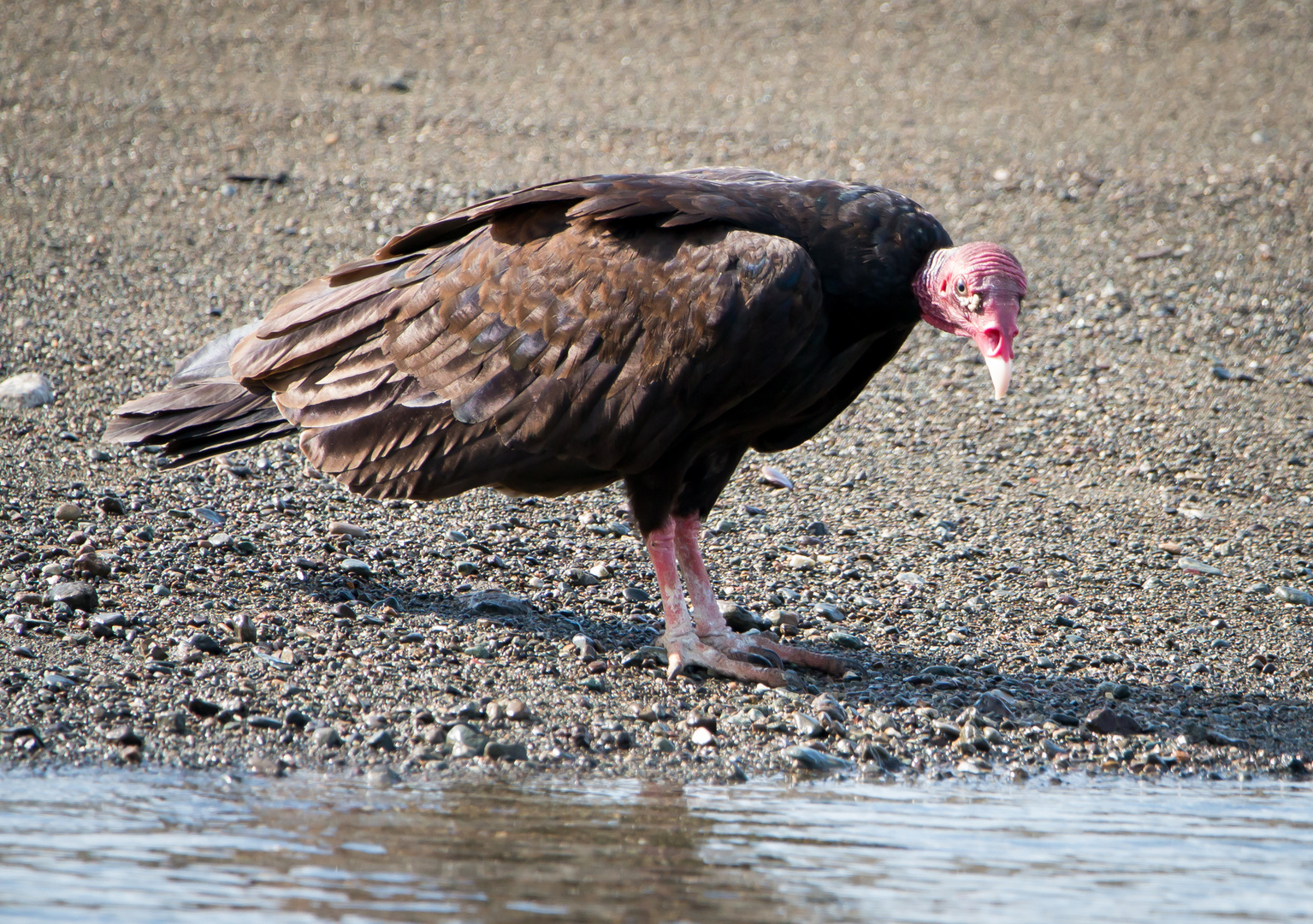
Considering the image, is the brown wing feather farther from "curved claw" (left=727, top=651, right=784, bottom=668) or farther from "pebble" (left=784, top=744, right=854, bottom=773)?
"pebble" (left=784, top=744, right=854, bottom=773)

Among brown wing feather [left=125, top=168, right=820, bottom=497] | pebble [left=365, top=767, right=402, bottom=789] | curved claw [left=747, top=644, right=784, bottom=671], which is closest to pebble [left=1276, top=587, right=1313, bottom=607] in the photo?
curved claw [left=747, top=644, right=784, bottom=671]

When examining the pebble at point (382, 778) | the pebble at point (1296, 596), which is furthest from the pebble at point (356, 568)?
the pebble at point (1296, 596)

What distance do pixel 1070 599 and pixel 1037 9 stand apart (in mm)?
9854

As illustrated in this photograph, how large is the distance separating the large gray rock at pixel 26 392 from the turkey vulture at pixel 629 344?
212 centimetres

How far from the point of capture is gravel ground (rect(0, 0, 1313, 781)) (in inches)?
162

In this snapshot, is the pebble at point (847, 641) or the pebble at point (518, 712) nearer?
the pebble at point (518, 712)

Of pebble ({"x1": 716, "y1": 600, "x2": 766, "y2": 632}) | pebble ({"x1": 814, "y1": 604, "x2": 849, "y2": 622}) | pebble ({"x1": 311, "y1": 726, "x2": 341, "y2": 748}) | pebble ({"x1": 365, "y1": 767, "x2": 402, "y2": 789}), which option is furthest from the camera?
pebble ({"x1": 814, "y1": 604, "x2": 849, "y2": 622})

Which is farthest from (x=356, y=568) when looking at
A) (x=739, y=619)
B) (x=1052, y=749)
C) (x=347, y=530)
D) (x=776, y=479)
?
(x=1052, y=749)

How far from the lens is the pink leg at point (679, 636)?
4.43 metres

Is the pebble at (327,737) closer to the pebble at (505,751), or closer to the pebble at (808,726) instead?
the pebble at (505,751)

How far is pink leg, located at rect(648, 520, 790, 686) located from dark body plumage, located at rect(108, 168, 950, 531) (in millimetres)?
93

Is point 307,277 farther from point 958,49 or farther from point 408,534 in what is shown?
point 958,49

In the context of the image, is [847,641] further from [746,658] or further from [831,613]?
[746,658]

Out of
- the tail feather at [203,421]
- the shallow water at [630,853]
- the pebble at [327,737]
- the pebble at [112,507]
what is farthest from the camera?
the pebble at [112,507]
